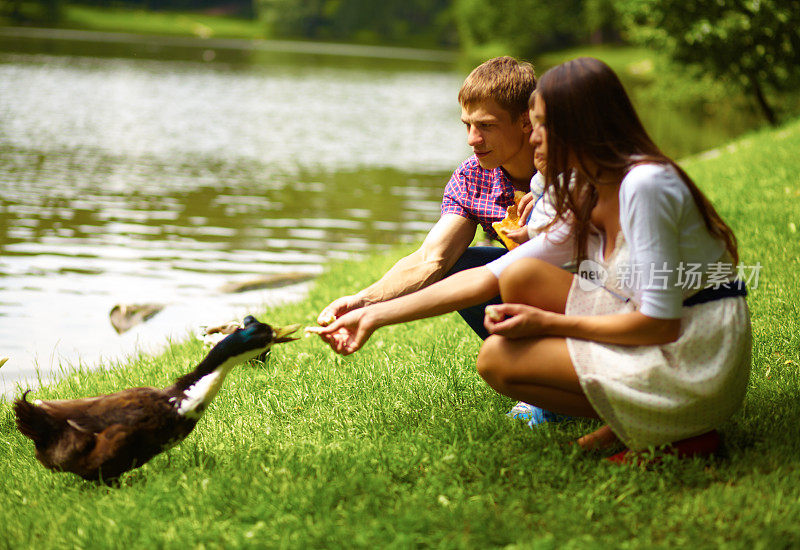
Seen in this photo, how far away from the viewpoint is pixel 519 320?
11.5 ft

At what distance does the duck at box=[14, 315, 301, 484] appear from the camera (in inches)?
152

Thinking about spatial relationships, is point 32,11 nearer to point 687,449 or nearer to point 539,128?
point 539,128

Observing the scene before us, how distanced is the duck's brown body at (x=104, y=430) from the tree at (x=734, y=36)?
14.6 meters

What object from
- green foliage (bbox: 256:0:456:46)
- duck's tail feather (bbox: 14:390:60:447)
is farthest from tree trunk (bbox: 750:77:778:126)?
green foliage (bbox: 256:0:456:46)

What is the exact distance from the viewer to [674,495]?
351 cm

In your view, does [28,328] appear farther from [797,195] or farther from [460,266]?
[797,195]

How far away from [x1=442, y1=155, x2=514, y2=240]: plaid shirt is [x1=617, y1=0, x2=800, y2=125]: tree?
12666 mm

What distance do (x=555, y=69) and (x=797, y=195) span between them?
21.8 ft

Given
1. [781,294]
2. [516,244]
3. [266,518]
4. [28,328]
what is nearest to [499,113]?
[516,244]

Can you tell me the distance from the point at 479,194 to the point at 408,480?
170cm

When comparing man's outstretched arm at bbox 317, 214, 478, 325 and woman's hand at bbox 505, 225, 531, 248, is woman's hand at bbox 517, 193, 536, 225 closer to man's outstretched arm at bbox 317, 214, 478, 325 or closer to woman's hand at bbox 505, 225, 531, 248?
woman's hand at bbox 505, 225, 531, 248

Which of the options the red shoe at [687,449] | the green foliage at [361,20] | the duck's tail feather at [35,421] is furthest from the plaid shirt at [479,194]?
the green foliage at [361,20]

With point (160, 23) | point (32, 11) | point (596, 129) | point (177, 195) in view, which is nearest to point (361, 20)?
point (160, 23)

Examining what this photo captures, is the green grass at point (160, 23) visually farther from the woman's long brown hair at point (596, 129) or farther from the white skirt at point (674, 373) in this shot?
the white skirt at point (674, 373)
